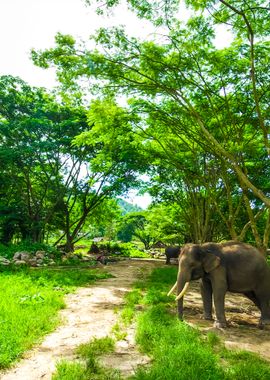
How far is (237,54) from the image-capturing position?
11.7 meters

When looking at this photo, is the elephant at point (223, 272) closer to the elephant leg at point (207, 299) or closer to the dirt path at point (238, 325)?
the elephant leg at point (207, 299)

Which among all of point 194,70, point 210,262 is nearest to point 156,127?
point 194,70

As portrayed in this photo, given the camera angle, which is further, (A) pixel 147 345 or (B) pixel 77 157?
(B) pixel 77 157

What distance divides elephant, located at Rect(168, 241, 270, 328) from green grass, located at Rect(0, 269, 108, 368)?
3034 millimetres

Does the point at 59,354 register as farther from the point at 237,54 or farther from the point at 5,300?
the point at 237,54

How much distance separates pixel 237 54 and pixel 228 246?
21.7ft

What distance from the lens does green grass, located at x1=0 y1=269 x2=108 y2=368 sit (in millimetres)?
5768

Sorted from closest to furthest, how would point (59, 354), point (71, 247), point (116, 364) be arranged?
point (116, 364)
point (59, 354)
point (71, 247)

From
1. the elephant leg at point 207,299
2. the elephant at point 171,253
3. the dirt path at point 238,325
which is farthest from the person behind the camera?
the elephant at point 171,253

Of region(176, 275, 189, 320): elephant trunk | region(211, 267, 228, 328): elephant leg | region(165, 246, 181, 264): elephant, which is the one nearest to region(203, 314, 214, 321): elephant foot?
region(211, 267, 228, 328): elephant leg

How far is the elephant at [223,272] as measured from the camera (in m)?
8.41

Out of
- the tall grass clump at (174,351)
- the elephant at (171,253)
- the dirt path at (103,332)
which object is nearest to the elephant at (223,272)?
the dirt path at (103,332)

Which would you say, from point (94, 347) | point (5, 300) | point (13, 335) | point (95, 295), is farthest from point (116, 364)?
point (95, 295)

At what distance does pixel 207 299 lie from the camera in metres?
8.88
